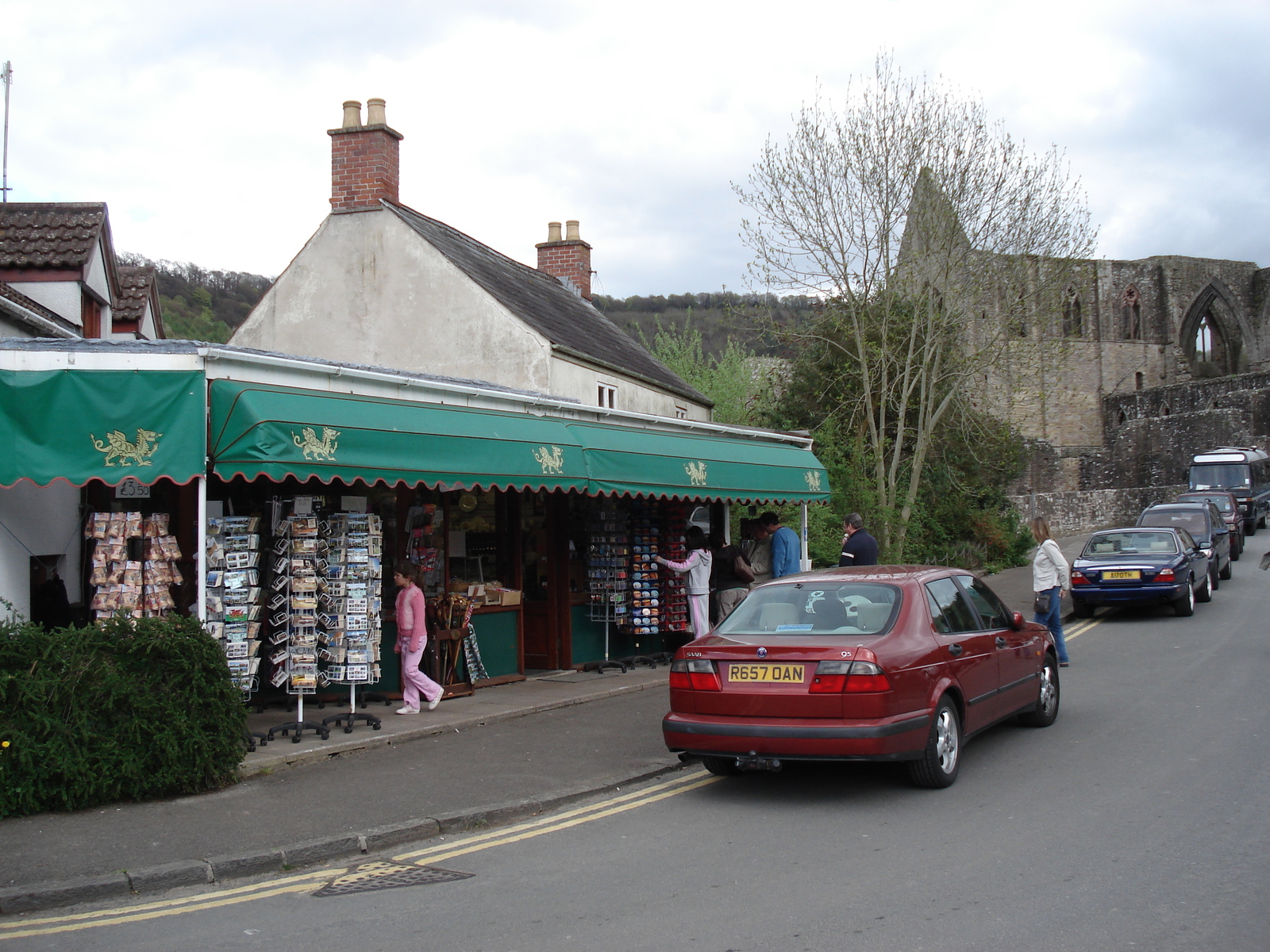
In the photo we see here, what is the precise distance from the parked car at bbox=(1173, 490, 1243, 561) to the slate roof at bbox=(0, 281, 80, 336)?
26.4m

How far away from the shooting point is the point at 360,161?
1756 cm

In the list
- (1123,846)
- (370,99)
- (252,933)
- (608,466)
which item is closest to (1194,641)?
(608,466)

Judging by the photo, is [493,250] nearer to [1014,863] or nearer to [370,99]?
[370,99]

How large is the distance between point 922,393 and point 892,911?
1938 centimetres

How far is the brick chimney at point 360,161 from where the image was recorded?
56.9 ft

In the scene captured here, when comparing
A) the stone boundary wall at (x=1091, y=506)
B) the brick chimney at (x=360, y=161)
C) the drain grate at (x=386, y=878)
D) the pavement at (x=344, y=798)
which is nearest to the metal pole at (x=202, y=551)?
the pavement at (x=344, y=798)

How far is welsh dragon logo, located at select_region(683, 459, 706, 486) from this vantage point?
12.7 m

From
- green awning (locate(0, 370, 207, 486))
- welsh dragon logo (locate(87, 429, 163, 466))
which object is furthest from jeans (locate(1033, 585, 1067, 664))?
welsh dragon logo (locate(87, 429, 163, 466))

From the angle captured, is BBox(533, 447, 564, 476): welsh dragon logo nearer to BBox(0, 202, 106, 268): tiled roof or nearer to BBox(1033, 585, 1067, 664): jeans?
BBox(1033, 585, 1067, 664): jeans

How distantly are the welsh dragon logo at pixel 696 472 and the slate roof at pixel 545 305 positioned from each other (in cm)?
455

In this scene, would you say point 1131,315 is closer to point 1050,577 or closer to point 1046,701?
point 1050,577

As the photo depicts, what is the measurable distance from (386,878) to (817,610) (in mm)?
3444

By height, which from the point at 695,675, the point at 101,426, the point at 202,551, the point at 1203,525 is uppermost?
the point at 101,426

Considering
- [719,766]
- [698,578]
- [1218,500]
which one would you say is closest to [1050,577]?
[698,578]
